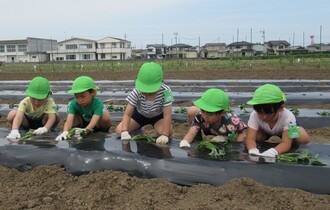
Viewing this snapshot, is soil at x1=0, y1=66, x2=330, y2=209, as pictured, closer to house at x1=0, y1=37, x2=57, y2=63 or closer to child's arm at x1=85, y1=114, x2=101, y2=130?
child's arm at x1=85, y1=114, x2=101, y2=130

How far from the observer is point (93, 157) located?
9.43 feet

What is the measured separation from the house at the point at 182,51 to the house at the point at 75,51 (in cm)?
1308

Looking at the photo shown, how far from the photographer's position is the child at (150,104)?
334cm

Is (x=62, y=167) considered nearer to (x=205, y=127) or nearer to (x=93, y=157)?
(x=93, y=157)

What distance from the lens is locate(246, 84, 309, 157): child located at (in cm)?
277

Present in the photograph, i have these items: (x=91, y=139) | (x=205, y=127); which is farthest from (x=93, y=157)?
(x=205, y=127)

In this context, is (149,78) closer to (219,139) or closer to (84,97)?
(84,97)

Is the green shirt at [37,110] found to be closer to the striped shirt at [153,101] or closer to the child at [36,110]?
the child at [36,110]

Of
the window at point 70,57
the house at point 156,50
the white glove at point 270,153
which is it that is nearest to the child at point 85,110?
the white glove at point 270,153

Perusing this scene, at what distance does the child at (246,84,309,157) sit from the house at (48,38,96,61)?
53678mm

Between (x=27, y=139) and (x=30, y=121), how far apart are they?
27.7 inches

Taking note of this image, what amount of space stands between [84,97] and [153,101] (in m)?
0.70

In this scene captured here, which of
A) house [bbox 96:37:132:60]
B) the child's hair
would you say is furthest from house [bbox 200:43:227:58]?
the child's hair

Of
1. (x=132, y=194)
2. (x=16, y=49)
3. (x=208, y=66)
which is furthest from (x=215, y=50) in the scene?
(x=132, y=194)
